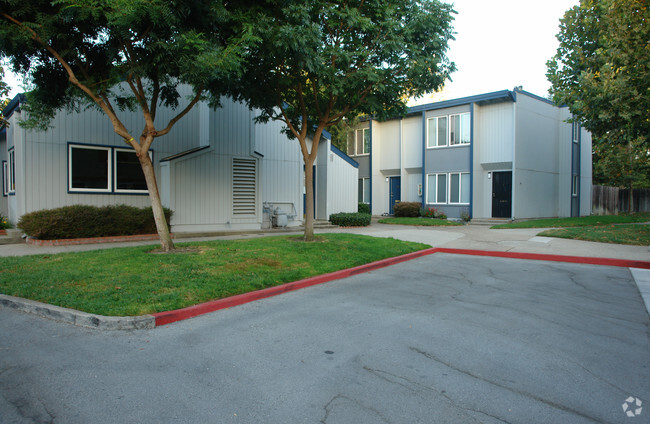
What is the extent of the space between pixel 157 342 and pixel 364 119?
23387 millimetres

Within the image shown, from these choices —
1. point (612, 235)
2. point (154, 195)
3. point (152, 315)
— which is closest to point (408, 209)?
point (612, 235)

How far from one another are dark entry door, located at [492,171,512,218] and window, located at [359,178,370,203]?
25.3 feet

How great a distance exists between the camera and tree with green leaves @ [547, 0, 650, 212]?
13.9 metres

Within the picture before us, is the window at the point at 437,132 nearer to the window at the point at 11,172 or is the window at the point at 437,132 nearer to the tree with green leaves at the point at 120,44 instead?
the tree with green leaves at the point at 120,44

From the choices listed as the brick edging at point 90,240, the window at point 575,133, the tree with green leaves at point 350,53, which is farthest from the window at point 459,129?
the brick edging at point 90,240

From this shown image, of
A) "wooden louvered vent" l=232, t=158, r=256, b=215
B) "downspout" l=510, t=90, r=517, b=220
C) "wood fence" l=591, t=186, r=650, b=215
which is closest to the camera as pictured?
"wooden louvered vent" l=232, t=158, r=256, b=215

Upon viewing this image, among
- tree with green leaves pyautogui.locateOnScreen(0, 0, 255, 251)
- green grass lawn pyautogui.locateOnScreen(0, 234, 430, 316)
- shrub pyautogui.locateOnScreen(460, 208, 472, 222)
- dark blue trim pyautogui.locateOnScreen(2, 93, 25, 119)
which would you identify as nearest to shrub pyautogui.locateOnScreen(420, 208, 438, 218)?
shrub pyautogui.locateOnScreen(460, 208, 472, 222)

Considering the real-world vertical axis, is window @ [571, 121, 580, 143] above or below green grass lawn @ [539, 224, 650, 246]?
above

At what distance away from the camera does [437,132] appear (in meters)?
23.2

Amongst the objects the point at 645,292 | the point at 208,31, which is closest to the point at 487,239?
the point at 645,292

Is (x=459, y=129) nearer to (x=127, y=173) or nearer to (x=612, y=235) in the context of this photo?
(x=612, y=235)

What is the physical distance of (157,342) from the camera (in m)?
4.79

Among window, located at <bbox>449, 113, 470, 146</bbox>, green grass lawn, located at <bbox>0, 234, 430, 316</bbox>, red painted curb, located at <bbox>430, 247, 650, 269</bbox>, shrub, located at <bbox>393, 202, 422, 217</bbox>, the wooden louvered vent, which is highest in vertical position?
window, located at <bbox>449, 113, 470, 146</bbox>

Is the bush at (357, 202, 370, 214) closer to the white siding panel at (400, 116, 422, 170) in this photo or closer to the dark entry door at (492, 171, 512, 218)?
the white siding panel at (400, 116, 422, 170)
